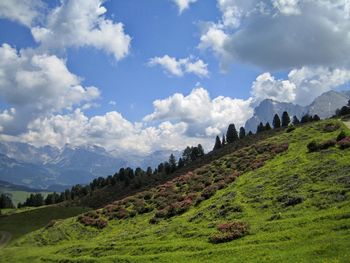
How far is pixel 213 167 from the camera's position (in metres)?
84.2

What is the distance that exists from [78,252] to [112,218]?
798 inches

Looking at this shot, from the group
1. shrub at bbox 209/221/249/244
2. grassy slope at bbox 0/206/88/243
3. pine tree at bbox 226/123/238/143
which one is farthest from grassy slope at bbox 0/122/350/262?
pine tree at bbox 226/123/238/143

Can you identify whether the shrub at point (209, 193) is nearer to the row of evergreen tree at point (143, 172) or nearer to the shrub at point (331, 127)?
the shrub at point (331, 127)

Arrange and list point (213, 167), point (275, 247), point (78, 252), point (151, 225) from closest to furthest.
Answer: point (275, 247)
point (78, 252)
point (151, 225)
point (213, 167)

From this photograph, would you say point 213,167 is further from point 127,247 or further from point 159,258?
point 159,258

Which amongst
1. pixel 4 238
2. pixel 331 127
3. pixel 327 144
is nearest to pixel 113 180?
pixel 4 238

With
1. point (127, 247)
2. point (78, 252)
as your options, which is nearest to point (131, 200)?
point (78, 252)

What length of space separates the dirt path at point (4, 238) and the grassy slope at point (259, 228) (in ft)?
14.1

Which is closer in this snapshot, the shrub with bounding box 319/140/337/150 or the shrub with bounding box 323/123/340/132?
the shrub with bounding box 319/140/337/150

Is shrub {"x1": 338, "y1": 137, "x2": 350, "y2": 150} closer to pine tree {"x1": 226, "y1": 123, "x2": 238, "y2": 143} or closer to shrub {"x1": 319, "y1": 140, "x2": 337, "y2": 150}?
shrub {"x1": 319, "y1": 140, "x2": 337, "y2": 150}

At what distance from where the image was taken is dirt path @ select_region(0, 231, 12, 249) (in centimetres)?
6968

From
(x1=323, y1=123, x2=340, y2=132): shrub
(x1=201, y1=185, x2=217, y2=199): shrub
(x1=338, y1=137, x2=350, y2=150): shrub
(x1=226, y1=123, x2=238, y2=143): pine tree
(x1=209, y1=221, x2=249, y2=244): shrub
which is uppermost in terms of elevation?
(x1=226, y1=123, x2=238, y2=143): pine tree

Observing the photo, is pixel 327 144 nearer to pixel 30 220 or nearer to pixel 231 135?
pixel 30 220

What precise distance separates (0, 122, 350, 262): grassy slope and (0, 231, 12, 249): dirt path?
430 centimetres
